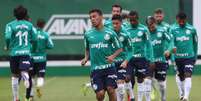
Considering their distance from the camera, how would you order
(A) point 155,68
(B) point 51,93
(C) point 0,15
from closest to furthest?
(A) point 155,68 < (B) point 51,93 < (C) point 0,15

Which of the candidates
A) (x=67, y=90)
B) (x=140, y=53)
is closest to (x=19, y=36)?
(x=140, y=53)

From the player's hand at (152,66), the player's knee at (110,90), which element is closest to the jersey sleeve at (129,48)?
the player's knee at (110,90)

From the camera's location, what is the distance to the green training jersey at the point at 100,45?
45.9 ft

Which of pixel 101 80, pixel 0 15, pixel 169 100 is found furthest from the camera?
pixel 0 15

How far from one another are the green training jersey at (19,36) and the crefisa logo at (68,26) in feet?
45.8

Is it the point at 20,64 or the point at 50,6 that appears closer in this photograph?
the point at 20,64

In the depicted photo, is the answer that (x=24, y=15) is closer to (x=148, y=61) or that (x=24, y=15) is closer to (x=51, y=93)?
(x=148, y=61)

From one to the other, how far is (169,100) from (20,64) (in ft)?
15.7

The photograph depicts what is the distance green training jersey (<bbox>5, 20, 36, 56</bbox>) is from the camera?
16672 mm

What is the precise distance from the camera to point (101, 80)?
14.1 metres

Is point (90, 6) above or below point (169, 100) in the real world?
above

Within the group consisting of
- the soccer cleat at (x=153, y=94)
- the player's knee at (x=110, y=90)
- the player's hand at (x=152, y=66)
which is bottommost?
the soccer cleat at (x=153, y=94)

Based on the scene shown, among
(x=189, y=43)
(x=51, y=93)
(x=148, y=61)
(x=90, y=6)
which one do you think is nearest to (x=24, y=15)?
(x=148, y=61)

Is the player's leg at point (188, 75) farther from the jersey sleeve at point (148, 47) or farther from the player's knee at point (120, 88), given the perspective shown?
the player's knee at point (120, 88)
